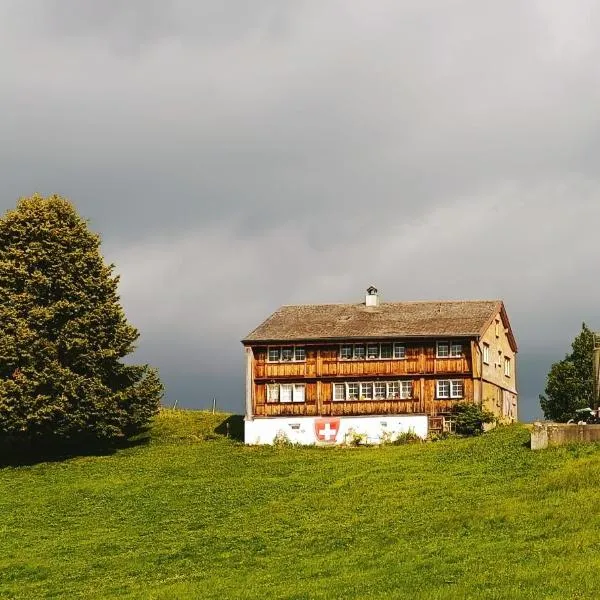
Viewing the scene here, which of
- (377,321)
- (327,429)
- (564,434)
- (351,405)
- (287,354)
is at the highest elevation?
(377,321)

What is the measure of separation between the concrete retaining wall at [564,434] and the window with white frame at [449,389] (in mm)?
16943

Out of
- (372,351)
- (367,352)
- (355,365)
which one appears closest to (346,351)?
(355,365)

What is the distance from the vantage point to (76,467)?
6462 cm

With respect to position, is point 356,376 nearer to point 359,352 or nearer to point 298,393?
point 359,352

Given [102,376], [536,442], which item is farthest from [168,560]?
[102,376]

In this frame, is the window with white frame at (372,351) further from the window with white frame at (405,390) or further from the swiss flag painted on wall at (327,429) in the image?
the swiss flag painted on wall at (327,429)

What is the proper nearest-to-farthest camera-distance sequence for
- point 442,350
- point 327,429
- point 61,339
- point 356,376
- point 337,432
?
point 61,339 → point 337,432 → point 327,429 → point 442,350 → point 356,376

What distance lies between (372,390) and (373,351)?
2.67 meters

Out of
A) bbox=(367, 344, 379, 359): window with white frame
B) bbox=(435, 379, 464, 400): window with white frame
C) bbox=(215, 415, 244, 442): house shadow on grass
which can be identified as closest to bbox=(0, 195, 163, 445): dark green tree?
bbox=(215, 415, 244, 442): house shadow on grass

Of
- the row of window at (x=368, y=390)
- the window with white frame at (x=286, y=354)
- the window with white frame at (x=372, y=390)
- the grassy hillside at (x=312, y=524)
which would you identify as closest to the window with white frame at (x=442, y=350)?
the row of window at (x=368, y=390)

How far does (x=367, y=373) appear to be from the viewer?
72750 millimetres

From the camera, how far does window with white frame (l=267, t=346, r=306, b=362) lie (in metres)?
74.0

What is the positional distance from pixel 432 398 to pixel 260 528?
3004cm

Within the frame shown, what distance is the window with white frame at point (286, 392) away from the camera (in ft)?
241
